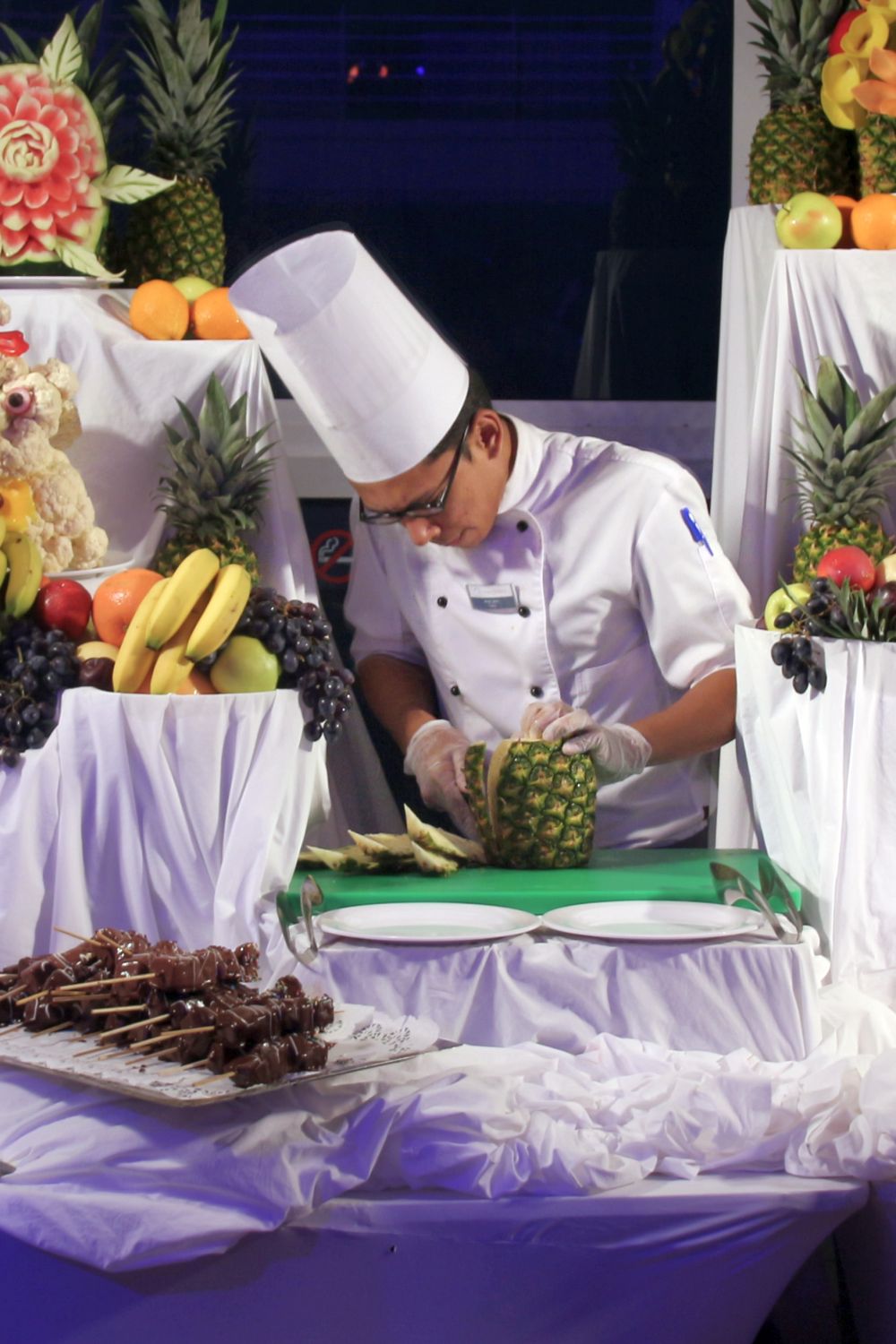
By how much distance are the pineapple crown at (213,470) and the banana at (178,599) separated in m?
0.31

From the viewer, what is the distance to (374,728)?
11.8ft

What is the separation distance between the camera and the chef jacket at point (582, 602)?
3010 millimetres

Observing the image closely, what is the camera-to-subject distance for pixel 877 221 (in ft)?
9.24

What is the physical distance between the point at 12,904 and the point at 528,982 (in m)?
0.81

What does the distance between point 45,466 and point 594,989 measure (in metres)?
1.18

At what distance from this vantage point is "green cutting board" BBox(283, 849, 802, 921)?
7.61 ft

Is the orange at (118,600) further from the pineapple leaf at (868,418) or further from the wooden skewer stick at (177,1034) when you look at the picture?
the pineapple leaf at (868,418)

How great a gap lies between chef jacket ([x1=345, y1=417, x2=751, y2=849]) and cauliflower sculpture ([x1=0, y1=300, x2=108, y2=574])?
683 mm

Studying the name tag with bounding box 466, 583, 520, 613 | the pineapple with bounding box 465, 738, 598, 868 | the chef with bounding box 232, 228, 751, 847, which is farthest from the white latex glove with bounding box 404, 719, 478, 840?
the name tag with bounding box 466, 583, 520, 613

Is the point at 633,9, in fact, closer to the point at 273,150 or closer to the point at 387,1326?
the point at 273,150

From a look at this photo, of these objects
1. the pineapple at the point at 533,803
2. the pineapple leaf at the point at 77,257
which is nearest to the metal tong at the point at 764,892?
the pineapple at the point at 533,803

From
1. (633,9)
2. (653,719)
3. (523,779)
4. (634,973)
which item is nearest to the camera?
(634,973)

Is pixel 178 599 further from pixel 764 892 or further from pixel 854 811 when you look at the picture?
pixel 854 811

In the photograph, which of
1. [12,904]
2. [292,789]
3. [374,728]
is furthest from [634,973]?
[374,728]
